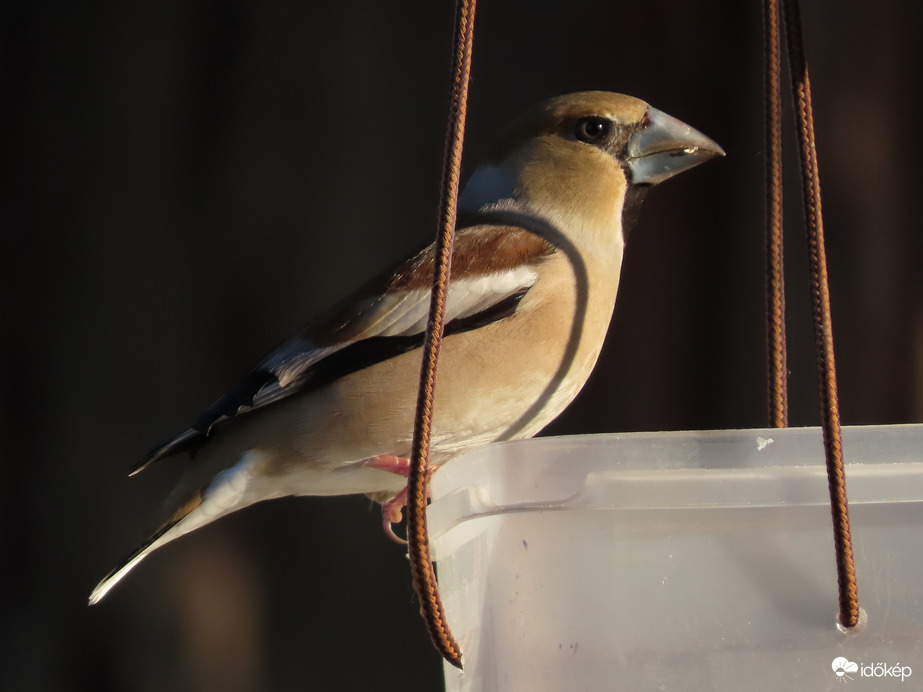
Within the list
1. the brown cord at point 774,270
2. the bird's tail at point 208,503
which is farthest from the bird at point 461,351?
the brown cord at point 774,270

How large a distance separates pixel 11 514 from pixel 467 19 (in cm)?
160

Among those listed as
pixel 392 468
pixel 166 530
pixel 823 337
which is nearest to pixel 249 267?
pixel 166 530

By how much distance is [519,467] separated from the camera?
92cm

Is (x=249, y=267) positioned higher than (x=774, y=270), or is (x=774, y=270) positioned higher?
(x=774, y=270)

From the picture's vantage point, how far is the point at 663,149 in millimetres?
1629

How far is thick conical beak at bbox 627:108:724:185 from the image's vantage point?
5.24ft

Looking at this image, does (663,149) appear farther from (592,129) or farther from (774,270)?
(774,270)

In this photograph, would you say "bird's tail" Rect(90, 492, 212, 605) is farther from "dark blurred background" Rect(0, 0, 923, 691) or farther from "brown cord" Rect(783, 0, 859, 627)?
"brown cord" Rect(783, 0, 859, 627)

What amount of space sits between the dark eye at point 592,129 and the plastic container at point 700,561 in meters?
0.87

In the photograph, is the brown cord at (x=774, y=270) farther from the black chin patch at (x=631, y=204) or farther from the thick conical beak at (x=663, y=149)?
the black chin patch at (x=631, y=204)

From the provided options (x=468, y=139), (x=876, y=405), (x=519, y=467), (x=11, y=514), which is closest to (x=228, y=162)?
(x=468, y=139)

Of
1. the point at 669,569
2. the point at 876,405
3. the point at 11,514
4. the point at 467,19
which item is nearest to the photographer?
the point at 669,569

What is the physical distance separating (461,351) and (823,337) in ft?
1.93

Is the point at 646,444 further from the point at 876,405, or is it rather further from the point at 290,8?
the point at 290,8
